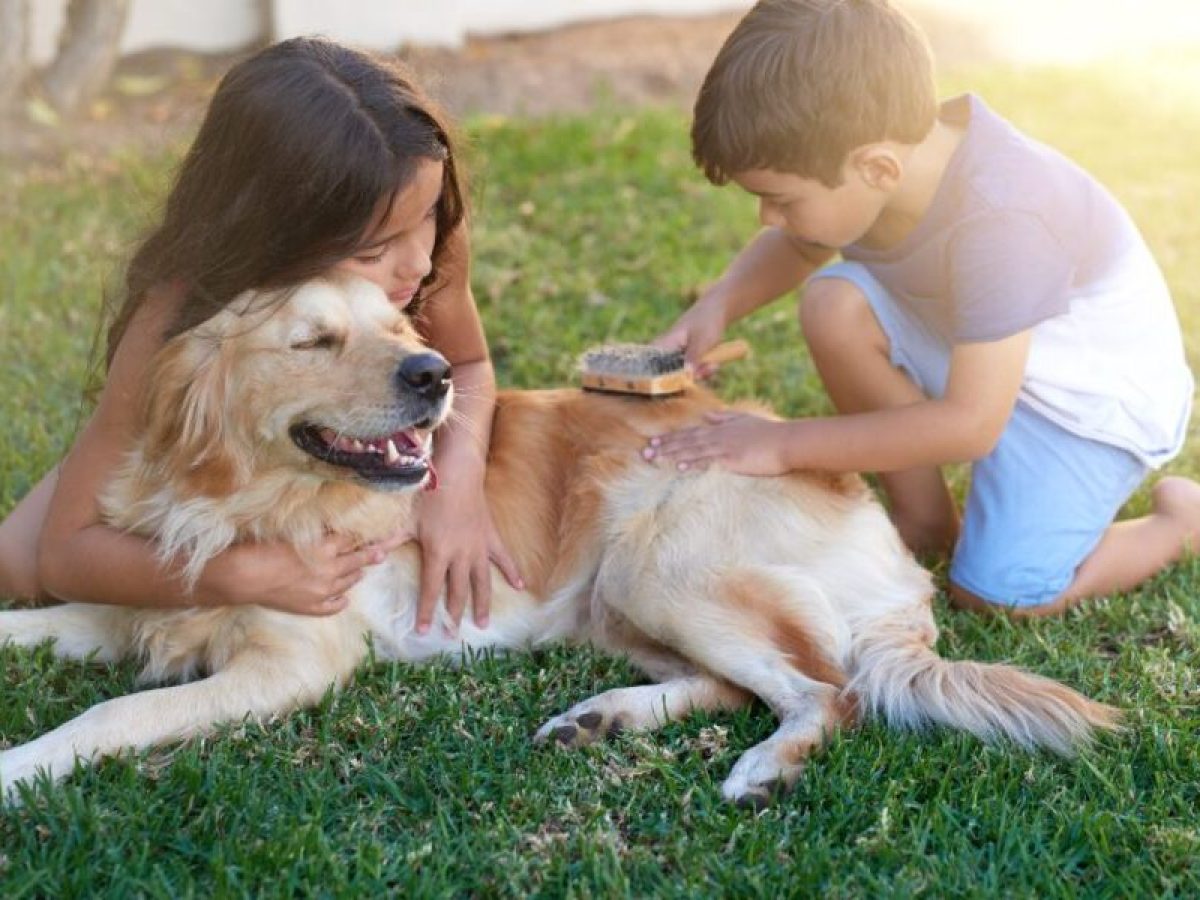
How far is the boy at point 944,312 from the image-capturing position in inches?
126

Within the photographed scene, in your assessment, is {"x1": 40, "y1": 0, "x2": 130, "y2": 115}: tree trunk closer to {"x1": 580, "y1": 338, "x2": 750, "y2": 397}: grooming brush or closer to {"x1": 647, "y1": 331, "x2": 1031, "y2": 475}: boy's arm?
{"x1": 580, "y1": 338, "x2": 750, "y2": 397}: grooming brush

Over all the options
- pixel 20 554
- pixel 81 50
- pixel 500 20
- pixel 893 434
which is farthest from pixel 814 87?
pixel 500 20

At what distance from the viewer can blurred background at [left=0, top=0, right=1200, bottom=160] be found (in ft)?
23.8

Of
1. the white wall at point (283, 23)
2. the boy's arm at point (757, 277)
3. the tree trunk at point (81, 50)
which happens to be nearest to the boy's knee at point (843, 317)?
the boy's arm at point (757, 277)

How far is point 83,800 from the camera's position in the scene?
2578 millimetres

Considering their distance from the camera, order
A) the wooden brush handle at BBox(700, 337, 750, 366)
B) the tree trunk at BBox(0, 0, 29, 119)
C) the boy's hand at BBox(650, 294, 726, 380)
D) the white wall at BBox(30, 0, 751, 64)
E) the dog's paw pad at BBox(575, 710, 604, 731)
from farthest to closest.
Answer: the white wall at BBox(30, 0, 751, 64) < the tree trunk at BBox(0, 0, 29, 119) < the boy's hand at BBox(650, 294, 726, 380) < the wooden brush handle at BBox(700, 337, 750, 366) < the dog's paw pad at BBox(575, 710, 604, 731)

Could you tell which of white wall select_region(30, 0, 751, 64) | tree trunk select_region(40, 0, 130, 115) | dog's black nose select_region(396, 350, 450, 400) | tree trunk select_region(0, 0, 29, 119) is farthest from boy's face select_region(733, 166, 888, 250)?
white wall select_region(30, 0, 751, 64)

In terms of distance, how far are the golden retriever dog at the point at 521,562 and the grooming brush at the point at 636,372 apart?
37 mm

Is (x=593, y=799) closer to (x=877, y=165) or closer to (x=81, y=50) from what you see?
(x=877, y=165)

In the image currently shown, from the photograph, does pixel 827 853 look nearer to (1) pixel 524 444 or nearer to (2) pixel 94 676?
(1) pixel 524 444

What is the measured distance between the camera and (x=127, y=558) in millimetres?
3086

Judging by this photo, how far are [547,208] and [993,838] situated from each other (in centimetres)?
423

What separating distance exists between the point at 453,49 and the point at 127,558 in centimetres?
633

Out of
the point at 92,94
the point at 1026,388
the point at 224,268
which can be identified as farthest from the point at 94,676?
the point at 92,94
